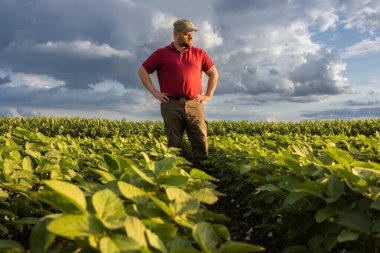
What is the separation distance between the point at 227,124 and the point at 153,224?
1487cm

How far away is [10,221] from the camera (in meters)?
2.43

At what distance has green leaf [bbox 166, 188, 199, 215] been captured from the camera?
1641 mm

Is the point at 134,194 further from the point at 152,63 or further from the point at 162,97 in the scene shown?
the point at 152,63

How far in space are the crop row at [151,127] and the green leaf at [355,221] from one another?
13.2 meters

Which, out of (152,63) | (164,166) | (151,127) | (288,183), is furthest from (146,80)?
(151,127)

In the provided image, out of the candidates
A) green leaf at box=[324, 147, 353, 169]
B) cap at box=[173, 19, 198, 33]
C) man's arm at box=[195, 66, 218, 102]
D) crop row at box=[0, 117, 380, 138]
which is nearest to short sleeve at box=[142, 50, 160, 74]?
cap at box=[173, 19, 198, 33]

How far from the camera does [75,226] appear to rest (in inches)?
50.3

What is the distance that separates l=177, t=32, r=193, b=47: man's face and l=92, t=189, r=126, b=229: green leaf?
5309 mm

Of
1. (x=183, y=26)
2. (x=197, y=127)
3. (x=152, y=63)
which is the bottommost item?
(x=197, y=127)

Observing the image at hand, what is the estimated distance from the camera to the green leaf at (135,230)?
1328 millimetres

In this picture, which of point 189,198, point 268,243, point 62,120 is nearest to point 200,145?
point 268,243

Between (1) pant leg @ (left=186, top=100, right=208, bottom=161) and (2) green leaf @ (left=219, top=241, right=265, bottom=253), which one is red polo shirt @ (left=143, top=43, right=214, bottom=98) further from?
(2) green leaf @ (left=219, top=241, right=265, bottom=253)

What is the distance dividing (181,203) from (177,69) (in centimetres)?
495

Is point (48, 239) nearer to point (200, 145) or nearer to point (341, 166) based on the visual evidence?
point (341, 166)
